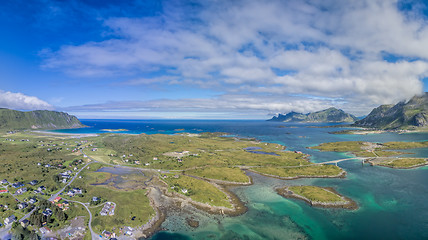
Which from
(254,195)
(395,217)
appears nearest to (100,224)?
(254,195)

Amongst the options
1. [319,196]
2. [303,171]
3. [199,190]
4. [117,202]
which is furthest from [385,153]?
[117,202]

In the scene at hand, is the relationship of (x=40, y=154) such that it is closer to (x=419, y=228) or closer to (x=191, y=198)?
(x=191, y=198)

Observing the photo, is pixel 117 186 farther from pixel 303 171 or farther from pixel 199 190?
pixel 303 171

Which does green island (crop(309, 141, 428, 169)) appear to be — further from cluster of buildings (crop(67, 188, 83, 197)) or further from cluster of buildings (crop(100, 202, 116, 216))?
cluster of buildings (crop(67, 188, 83, 197))

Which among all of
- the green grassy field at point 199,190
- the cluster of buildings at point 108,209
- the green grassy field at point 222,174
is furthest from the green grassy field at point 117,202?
the green grassy field at point 222,174

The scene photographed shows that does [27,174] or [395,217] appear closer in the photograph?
[395,217]

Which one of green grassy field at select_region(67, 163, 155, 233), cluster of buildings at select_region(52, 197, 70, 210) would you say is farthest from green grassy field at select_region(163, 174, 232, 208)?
cluster of buildings at select_region(52, 197, 70, 210)
